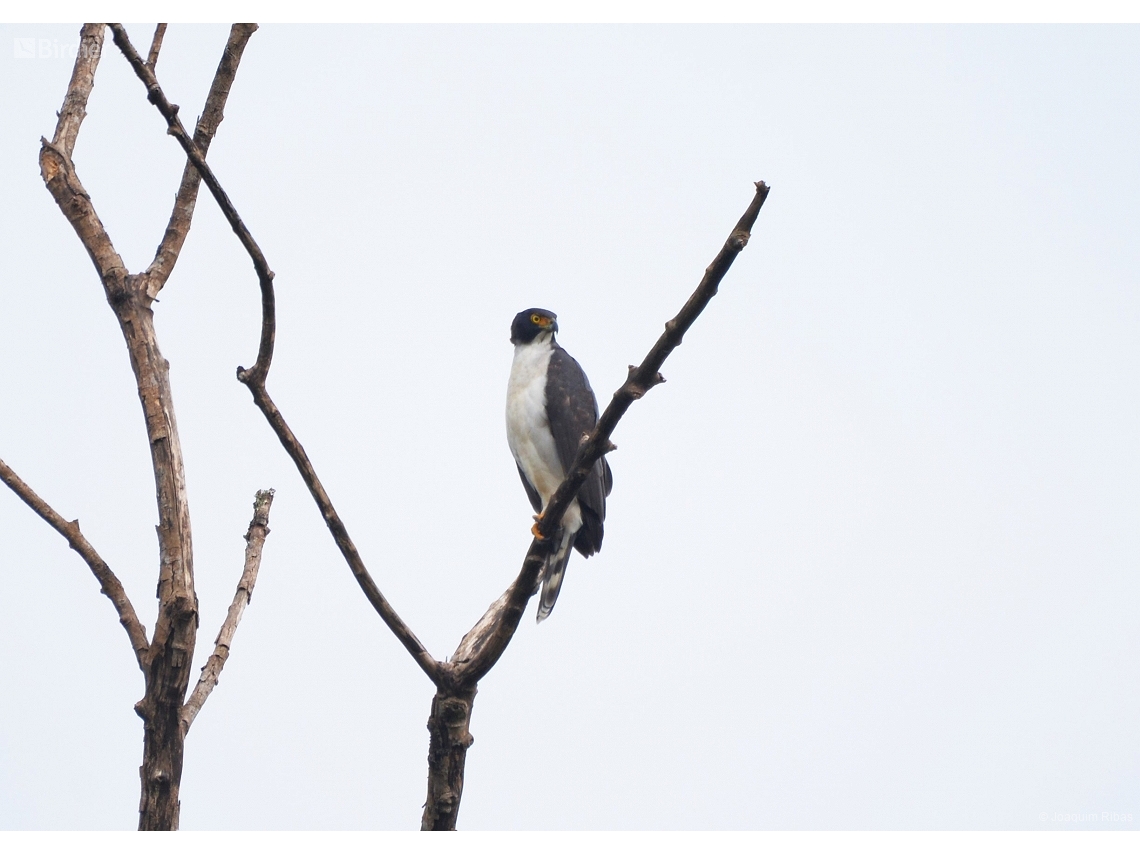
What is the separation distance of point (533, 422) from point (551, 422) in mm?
175

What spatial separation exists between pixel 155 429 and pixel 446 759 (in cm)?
190

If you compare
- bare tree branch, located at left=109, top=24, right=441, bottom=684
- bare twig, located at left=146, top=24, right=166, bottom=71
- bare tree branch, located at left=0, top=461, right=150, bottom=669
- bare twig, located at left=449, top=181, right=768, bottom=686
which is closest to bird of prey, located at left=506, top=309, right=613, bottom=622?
bare twig, located at left=449, top=181, right=768, bottom=686

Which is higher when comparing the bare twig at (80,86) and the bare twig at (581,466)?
the bare twig at (80,86)

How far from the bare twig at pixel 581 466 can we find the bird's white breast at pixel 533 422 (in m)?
2.58

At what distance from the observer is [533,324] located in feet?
26.7

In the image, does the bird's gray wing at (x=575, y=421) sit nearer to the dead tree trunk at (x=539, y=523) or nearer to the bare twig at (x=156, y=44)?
the dead tree trunk at (x=539, y=523)

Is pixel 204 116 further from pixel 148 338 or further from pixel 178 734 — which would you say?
pixel 178 734

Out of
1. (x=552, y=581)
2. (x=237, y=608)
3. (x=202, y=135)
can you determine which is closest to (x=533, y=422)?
(x=552, y=581)

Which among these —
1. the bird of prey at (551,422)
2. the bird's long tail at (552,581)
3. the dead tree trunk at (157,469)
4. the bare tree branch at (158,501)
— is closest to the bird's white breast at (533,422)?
the bird of prey at (551,422)

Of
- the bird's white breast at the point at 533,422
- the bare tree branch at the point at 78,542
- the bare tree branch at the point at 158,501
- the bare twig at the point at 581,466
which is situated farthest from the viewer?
the bird's white breast at the point at 533,422

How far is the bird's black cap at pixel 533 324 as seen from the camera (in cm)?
809

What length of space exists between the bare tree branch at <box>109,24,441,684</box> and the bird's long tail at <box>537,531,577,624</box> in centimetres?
193

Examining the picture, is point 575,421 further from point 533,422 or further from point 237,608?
point 237,608

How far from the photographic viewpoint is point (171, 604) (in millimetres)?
4035
